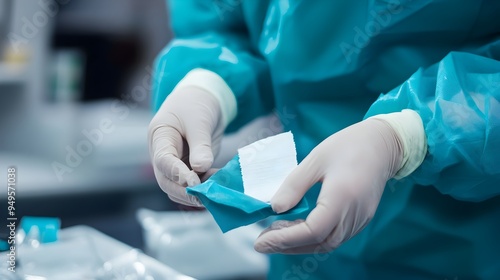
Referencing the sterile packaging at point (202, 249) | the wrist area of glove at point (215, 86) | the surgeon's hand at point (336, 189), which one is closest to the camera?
the surgeon's hand at point (336, 189)

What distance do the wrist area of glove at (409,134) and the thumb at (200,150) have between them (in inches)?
8.5

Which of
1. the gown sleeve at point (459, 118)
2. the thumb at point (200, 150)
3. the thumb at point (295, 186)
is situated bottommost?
the thumb at point (200, 150)

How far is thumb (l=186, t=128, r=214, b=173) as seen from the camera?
771mm

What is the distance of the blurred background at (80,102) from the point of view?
229 centimetres

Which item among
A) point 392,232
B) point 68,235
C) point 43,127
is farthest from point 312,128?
point 43,127

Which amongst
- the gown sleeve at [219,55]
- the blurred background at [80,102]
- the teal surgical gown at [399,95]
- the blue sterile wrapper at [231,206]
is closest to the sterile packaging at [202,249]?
the teal surgical gown at [399,95]

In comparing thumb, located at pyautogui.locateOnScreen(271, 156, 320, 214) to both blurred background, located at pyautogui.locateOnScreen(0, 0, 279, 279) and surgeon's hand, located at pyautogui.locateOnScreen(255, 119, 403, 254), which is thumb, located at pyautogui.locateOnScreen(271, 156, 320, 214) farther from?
blurred background, located at pyautogui.locateOnScreen(0, 0, 279, 279)

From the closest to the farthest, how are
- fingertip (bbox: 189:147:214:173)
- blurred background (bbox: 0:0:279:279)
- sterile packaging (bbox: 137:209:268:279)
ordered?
fingertip (bbox: 189:147:214:173) < sterile packaging (bbox: 137:209:268:279) < blurred background (bbox: 0:0:279:279)

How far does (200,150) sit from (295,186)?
0.17m

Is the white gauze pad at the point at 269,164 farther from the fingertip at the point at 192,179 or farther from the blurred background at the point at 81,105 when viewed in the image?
the blurred background at the point at 81,105

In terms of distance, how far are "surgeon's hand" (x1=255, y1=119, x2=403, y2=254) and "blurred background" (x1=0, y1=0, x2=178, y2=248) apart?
156cm

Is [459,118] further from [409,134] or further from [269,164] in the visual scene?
[269,164]

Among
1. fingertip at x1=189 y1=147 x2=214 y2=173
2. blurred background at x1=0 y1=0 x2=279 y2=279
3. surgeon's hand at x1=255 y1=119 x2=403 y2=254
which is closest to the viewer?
surgeon's hand at x1=255 y1=119 x2=403 y2=254

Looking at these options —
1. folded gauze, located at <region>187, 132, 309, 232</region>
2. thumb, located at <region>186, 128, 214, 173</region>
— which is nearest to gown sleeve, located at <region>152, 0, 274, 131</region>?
thumb, located at <region>186, 128, 214, 173</region>
